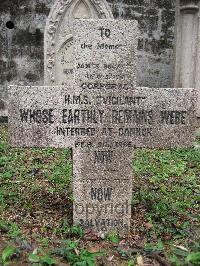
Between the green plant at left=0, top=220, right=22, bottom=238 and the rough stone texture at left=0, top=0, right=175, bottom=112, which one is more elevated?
the rough stone texture at left=0, top=0, right=175, bottom=112

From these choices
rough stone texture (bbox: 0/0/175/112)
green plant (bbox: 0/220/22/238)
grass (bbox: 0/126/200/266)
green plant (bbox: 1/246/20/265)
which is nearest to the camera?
green plant (bbox: 1/246/20/265)

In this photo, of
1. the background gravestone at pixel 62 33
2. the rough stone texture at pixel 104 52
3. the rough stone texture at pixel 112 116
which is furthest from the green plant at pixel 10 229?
the background gravestone at pixel 62 33

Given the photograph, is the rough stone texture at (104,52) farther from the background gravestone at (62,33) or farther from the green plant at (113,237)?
the background gravestone at (62,33)

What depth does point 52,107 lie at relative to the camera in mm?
3531

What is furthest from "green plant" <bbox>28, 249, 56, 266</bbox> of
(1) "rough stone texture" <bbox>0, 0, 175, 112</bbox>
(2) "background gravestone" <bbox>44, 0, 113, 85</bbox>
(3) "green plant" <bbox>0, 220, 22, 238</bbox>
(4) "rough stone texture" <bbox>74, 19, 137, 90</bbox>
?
(1) "rough stone texture" <bbox>0, 0, 175, 112</bbox>

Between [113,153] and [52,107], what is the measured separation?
0.63 m

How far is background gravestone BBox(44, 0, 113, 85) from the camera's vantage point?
659 cm

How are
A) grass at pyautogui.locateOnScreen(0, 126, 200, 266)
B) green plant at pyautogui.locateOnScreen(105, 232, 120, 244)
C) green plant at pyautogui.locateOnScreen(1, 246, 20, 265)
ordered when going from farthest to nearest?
green plant at pyautogui.locateOnScreen(105, 232, 120, 244), grass at pyautogui.locateOnScreen(0, 126, 200, 266), green plant at pyautogui.locateOnScreen(1, 246, 20, 265)

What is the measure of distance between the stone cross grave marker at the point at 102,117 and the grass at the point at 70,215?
0.31m

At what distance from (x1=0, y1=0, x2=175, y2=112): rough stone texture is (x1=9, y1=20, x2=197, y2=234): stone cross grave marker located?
412 cm

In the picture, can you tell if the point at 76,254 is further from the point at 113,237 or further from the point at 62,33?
the point at 62,33

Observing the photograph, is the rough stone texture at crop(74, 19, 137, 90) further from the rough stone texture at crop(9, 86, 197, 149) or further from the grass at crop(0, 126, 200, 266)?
the grass at crop(0, 126, 200, 266)

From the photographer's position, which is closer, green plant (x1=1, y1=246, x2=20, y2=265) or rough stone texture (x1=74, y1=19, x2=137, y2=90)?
green plant (x1=1, y1=246, x2=20, y2=265)

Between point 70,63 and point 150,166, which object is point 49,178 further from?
point 70,63
